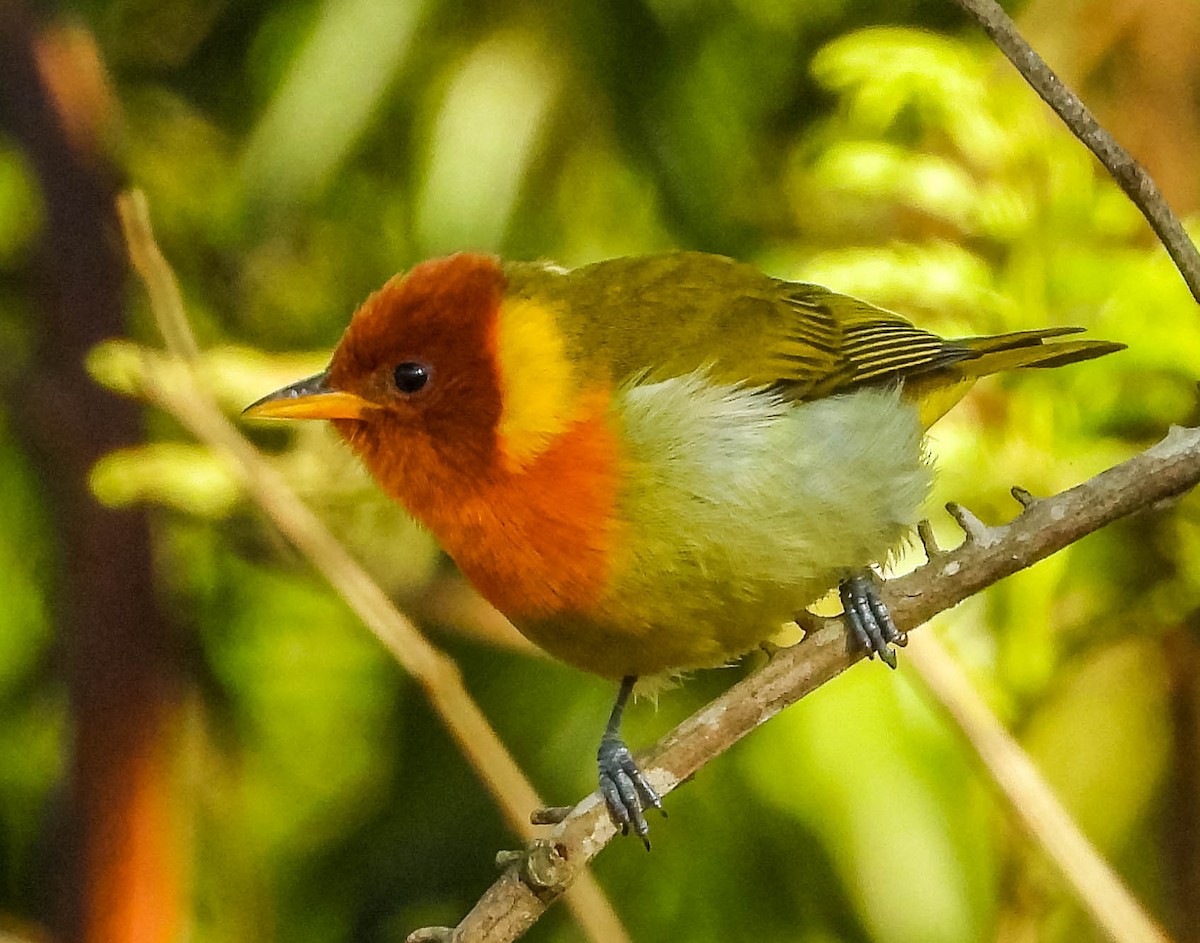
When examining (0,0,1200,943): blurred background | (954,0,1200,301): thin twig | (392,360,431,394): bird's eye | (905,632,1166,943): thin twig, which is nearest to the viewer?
(954,0,1200,301): thin twig

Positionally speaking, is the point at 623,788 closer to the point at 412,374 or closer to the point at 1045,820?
the point at 412,374

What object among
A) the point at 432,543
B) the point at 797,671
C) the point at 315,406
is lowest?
the point at 797,671

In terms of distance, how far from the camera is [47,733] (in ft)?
7.03

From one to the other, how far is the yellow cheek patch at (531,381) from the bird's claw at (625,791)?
0.35 metres

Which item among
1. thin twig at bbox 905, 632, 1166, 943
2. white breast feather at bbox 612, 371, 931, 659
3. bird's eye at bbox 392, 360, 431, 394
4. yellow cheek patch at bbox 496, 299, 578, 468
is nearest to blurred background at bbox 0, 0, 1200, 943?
thin twig at bbox 905, 632, 1166, 943

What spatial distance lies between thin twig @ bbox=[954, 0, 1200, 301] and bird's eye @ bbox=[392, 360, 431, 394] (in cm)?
63

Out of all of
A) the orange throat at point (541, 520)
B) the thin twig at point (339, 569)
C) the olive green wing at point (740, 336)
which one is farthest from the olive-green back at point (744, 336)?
the thin twig at point (339, 569)

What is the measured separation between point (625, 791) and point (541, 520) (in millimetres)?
327

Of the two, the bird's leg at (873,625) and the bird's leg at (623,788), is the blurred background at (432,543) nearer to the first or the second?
the bird's leg at (873,625)

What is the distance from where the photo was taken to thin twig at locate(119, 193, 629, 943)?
1.73 meters

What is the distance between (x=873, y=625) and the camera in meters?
1.37

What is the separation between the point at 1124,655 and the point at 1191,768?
0.60ft

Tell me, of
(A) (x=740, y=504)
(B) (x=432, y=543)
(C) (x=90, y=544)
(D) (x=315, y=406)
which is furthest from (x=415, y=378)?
(C) (x=90, y=544)

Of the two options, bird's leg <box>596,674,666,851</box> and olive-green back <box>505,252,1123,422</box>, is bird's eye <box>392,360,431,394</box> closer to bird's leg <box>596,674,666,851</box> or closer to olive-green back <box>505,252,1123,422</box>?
olive-green back <box>505,252,1123,422</box>
